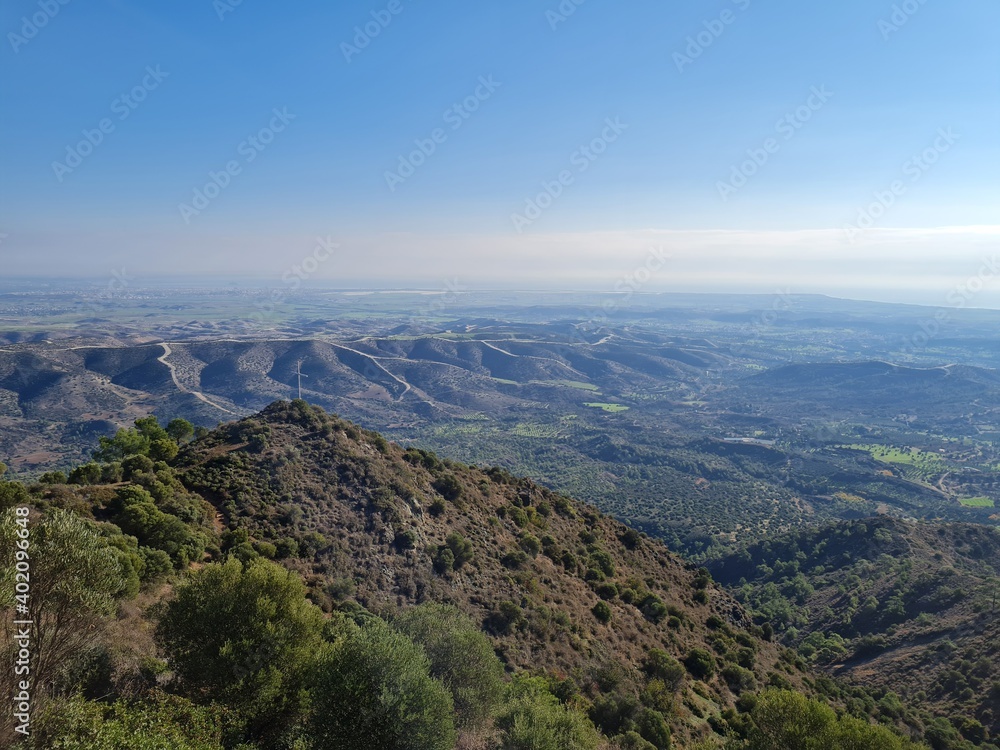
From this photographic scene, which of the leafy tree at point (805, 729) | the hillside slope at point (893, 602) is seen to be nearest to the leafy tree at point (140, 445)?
the leafy tree at point (805, 729)

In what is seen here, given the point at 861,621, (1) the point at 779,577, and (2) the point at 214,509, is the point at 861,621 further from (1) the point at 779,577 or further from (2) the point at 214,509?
(2) the point at 214,509

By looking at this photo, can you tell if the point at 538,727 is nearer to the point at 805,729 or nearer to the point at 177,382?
the point at 805,729

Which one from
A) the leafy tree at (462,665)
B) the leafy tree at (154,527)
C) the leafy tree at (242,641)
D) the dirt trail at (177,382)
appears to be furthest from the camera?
the dirt trail at (177,382)

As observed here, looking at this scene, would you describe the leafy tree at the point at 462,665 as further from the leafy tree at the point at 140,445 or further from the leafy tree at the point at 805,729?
the leafy tree at the point at 140,445

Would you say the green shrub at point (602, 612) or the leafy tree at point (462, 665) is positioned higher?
the leafy tree at point (462, 665)

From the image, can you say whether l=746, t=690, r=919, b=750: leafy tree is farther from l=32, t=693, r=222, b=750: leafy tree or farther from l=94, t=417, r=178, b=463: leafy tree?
l=94, t=417, r=178, b=463: leafy tree

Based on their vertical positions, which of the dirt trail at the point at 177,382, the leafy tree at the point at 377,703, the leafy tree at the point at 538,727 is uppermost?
the leafy tree at the point at 377,703

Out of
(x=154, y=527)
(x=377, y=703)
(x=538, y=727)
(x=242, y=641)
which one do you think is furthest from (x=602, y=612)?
(x=154, y=527)
